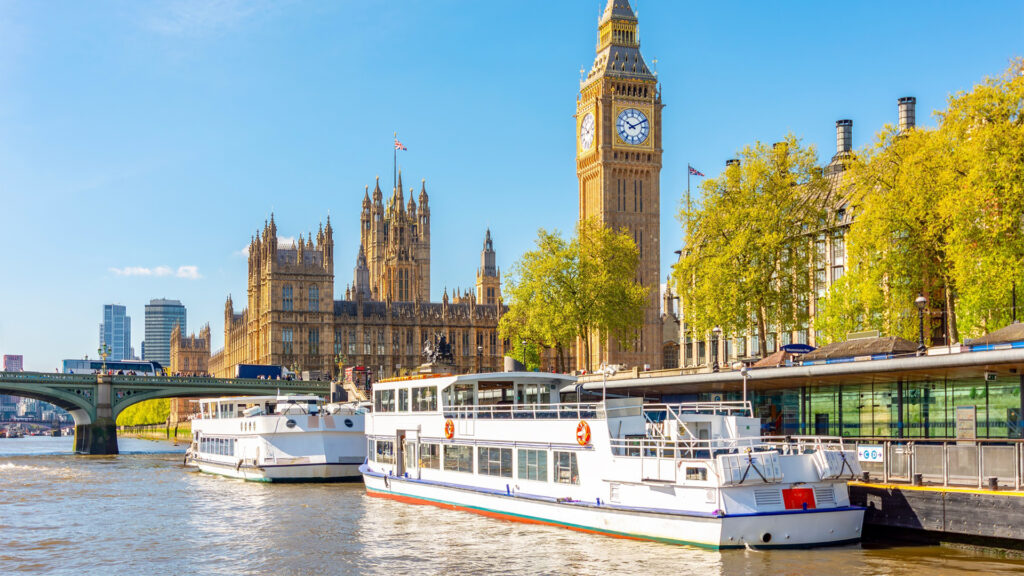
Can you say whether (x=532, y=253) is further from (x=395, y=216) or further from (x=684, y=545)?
(x=395, y=216)

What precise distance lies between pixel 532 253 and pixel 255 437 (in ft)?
92.7

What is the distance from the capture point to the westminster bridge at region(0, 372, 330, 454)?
94.6 m

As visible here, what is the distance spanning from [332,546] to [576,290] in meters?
46.2

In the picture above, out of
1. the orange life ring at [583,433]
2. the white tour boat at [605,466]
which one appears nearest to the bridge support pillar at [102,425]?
the white tour boat at [605,466]

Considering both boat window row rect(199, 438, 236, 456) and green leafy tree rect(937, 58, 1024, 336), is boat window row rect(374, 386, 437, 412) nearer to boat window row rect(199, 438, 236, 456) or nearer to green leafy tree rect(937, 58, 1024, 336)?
boat window row rect(199, 438, 236, 456)

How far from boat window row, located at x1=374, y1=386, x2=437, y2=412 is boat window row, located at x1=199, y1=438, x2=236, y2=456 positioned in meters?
18.1

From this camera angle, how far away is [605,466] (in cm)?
3244

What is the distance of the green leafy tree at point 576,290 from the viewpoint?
77000mm

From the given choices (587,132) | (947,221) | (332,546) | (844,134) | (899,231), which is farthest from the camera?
(587,132)

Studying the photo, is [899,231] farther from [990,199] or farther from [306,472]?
[306,472]

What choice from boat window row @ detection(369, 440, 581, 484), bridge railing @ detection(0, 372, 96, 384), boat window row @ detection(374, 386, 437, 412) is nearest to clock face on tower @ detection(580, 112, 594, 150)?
bridge railing @ detection(0, 372, 96, 384)

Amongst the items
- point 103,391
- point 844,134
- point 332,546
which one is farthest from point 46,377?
point 332,546

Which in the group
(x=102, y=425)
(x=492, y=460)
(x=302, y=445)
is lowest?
(x=102, y=425)

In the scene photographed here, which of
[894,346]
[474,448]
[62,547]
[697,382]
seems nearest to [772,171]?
[697,382]
